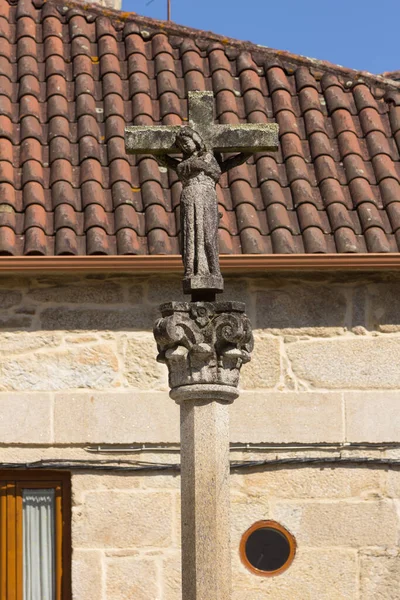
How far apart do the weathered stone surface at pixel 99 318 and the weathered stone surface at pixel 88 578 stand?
137 centimetres

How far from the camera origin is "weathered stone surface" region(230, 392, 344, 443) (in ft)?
28.3

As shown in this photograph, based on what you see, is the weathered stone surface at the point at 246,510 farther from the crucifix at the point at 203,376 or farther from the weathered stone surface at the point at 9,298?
the crucifix at the point at 203,376

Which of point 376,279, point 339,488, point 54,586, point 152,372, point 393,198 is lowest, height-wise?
point 54,586

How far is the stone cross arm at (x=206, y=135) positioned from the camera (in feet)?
21.4

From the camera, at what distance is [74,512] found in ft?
27.9

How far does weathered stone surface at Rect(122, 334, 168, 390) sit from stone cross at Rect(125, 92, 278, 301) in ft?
7.23

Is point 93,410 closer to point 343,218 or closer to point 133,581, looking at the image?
point 133,581

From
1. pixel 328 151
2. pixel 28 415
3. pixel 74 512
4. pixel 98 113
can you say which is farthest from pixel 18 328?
pixel 328 151

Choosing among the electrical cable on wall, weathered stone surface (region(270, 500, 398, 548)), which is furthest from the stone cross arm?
weathered stone surface (region(270, 500, 398, 548))

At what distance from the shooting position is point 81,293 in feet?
28.4

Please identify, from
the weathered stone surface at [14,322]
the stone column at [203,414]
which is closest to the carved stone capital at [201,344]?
the stone column at [203,414]

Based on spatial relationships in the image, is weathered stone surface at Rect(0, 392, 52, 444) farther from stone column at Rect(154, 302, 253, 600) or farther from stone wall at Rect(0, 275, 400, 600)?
stone column at Rect(154, 302, 253, 600)

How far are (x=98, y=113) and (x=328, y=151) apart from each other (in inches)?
61.5

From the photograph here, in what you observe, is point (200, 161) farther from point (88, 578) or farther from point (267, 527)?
point (88, 578)
